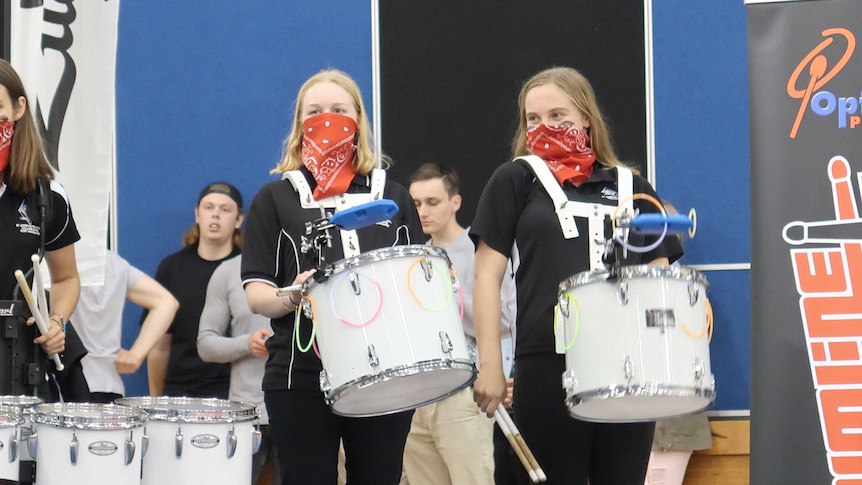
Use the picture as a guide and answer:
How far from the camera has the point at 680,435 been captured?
19.2ft

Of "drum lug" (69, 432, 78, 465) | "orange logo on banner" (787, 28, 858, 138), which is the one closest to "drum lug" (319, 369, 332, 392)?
"drum lug" (69, 432, 78, 465)

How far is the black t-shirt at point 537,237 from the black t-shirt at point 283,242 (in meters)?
0.26

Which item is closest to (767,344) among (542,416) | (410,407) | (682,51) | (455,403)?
(542,416)

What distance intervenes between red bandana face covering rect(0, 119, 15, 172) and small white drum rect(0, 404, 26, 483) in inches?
32.0

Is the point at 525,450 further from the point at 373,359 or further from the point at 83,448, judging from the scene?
the point at 83,448

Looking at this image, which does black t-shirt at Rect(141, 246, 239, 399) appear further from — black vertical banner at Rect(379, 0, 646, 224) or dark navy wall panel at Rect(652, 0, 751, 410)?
dark navy wall panel at Rect(652, 0, 751, 410)

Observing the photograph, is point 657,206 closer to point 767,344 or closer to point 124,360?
point 767,344

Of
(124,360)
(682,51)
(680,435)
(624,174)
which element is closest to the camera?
(624,174)

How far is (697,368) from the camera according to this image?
10.0 ft

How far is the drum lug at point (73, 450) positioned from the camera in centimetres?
318

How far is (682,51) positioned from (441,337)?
3746 mm

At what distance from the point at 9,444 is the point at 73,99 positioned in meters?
1.82

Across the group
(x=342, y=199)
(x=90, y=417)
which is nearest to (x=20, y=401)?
(x=90, y=417)

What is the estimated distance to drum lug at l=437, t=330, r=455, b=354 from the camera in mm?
3047
